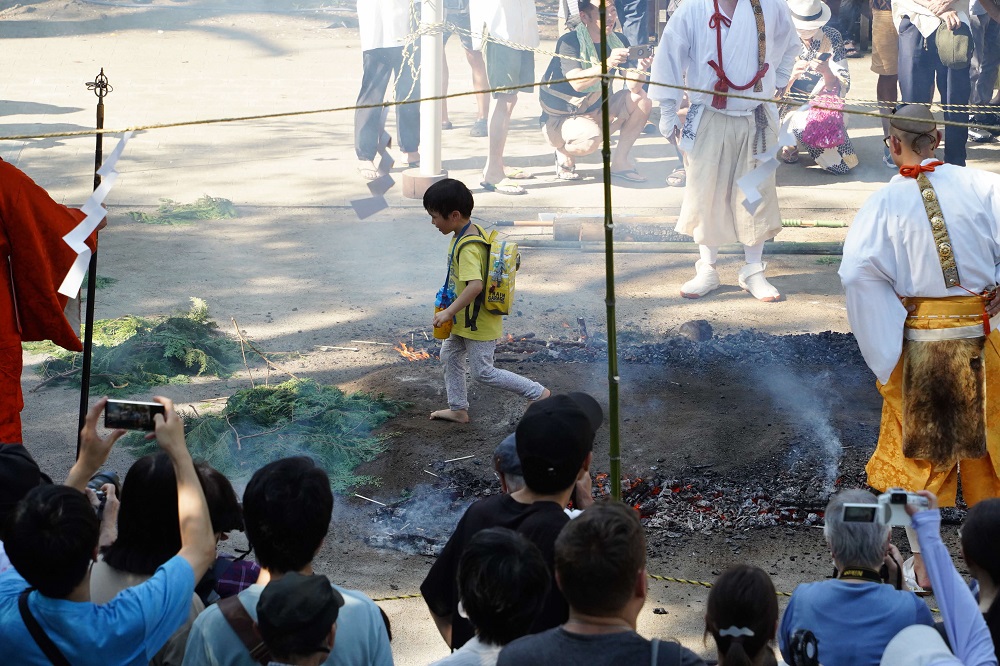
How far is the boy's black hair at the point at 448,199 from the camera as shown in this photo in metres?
5.48

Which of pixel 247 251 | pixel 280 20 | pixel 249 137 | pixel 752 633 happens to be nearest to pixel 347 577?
pixel 752 633

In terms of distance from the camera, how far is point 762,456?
5496mm

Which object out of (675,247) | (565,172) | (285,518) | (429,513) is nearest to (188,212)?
(565,172)

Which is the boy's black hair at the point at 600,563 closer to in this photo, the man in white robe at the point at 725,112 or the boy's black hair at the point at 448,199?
the boy's black hair at the point at 448,199

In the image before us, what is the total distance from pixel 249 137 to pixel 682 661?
36.7 ft

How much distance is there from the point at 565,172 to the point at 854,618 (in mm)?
8771

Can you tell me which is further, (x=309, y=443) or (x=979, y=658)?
(x=309, y=443)

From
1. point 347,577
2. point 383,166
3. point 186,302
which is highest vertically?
point 383,166

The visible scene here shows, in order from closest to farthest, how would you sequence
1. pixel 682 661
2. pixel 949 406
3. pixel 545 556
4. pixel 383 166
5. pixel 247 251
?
pixel 682 661 → pixel 545 556 → pixel 949 406 → pixel 247 251 → pixel 383 166

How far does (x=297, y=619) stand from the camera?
7.97 ft

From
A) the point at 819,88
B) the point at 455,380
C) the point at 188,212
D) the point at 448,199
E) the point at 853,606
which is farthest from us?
the point at 819,88

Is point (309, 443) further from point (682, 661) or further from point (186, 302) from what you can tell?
point (682, 661)

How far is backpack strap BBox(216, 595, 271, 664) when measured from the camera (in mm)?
2551

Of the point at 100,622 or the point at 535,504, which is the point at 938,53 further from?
the point at 100,622
